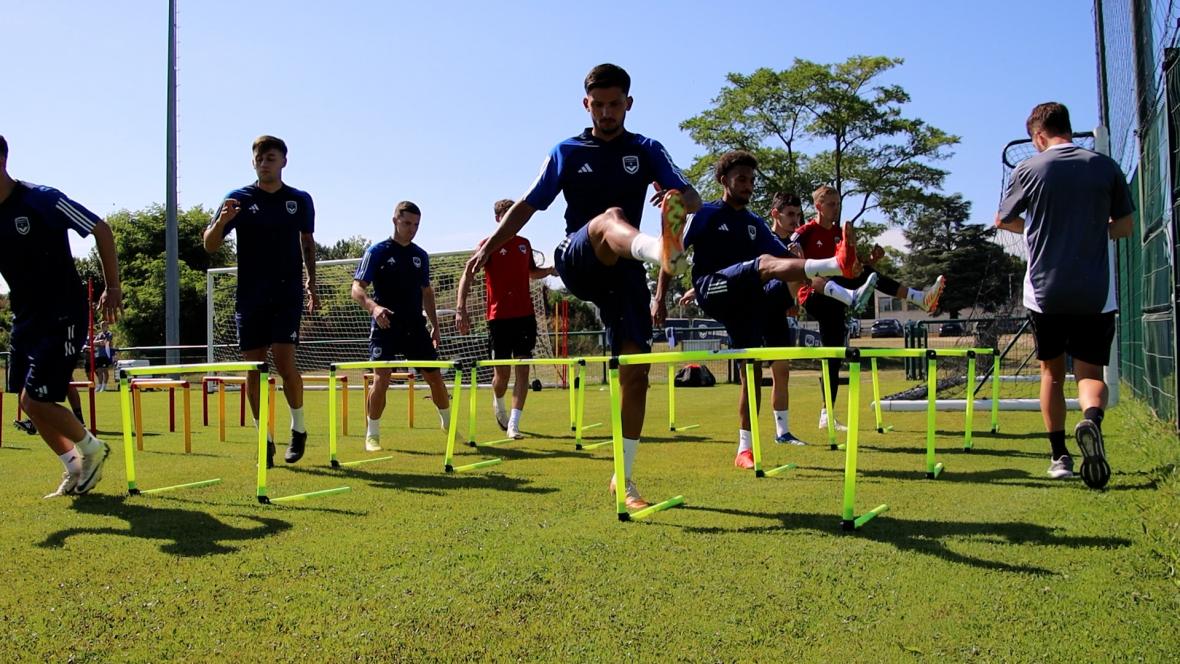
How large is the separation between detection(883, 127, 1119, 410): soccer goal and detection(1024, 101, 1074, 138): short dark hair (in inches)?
98.6

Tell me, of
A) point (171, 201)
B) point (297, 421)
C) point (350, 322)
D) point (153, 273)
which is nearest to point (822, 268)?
point (297, 421)

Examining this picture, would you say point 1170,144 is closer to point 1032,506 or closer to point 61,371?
point 1032,506

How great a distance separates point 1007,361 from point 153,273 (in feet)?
139

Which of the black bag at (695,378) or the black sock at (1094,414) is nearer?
the black sock at (1094,414)

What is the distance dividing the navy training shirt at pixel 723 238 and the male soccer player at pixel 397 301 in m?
2.81

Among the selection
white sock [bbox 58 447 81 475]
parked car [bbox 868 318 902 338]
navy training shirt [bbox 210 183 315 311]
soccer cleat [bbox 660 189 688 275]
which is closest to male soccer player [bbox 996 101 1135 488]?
soccer cleat [bbox 660 189 688 275]

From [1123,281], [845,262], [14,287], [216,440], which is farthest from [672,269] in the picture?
[1123,281]

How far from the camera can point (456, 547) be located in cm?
359

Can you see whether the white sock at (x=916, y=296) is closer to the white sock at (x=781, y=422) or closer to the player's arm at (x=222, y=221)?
the white sock at (x=781, y=422)

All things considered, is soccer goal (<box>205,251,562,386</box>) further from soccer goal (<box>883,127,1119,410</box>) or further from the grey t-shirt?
the grey t-shirt

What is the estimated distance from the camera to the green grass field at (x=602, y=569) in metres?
2.49

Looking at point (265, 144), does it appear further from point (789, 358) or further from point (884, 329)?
point (884, 329)

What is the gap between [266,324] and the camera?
649 cm

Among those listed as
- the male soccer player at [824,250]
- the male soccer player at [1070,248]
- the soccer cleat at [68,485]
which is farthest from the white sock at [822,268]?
the soccer cleat at [68,485]
